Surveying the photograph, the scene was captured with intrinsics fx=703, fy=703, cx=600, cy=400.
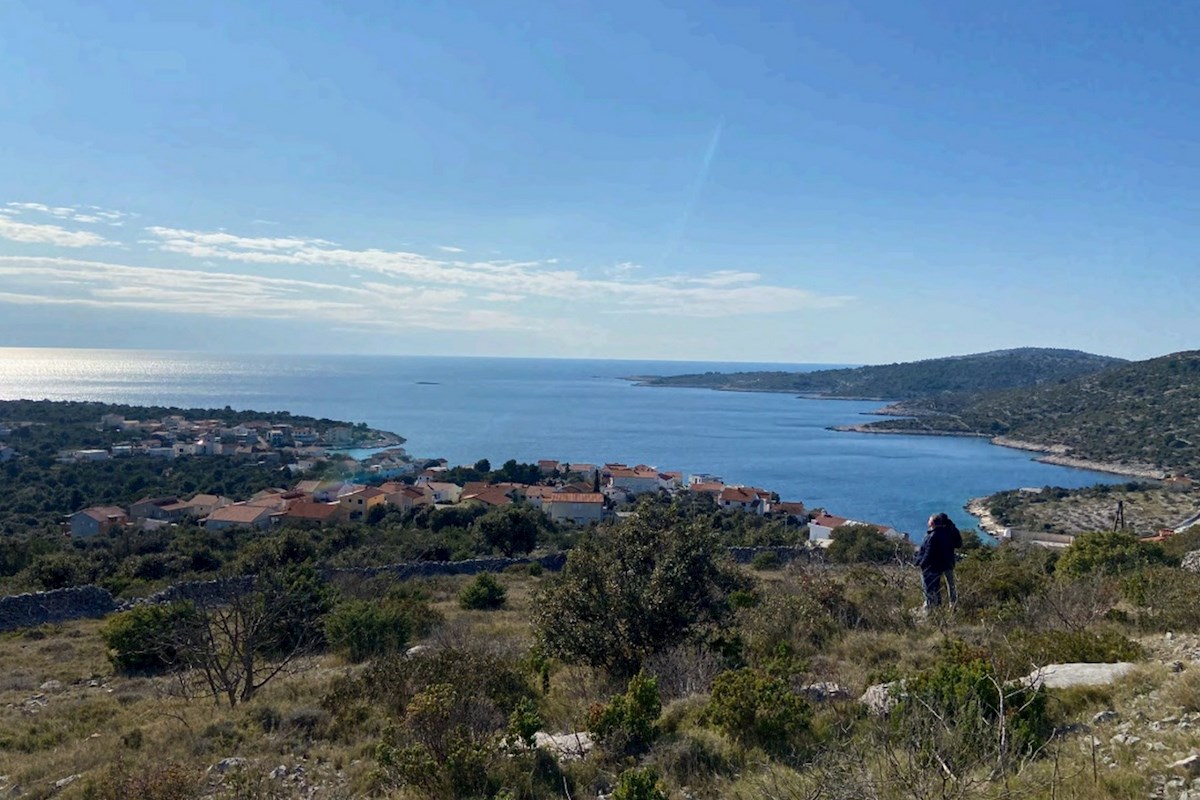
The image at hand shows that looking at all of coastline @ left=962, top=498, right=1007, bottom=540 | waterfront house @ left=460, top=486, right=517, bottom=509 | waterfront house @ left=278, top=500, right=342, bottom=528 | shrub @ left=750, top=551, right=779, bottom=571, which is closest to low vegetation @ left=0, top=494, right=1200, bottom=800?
shrub @ left=750, top=551, right=779, bottom=571

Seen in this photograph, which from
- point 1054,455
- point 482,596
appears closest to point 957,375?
point 1054,455

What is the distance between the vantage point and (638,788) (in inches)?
164

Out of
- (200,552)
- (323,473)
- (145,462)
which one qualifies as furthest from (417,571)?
(145,462)

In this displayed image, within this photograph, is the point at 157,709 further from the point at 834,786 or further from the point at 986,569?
the point at 986,569

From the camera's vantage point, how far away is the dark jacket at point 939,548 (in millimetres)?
9125

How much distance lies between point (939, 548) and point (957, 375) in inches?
6737

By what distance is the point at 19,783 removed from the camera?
5.66m

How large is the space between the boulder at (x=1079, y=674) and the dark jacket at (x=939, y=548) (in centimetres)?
301

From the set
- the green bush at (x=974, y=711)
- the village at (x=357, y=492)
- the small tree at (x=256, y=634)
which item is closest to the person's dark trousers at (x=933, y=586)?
the green bush at (x=974, y=711)

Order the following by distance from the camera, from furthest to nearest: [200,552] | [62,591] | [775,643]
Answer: [200,552]
[62,591]
[775,643]

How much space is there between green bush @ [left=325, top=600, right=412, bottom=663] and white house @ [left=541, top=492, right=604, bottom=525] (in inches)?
1199

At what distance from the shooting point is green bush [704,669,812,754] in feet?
17.4

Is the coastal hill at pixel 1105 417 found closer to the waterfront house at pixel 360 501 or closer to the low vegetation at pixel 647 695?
the waterfront house at pixel 360 501

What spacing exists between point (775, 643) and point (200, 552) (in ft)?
77.0
